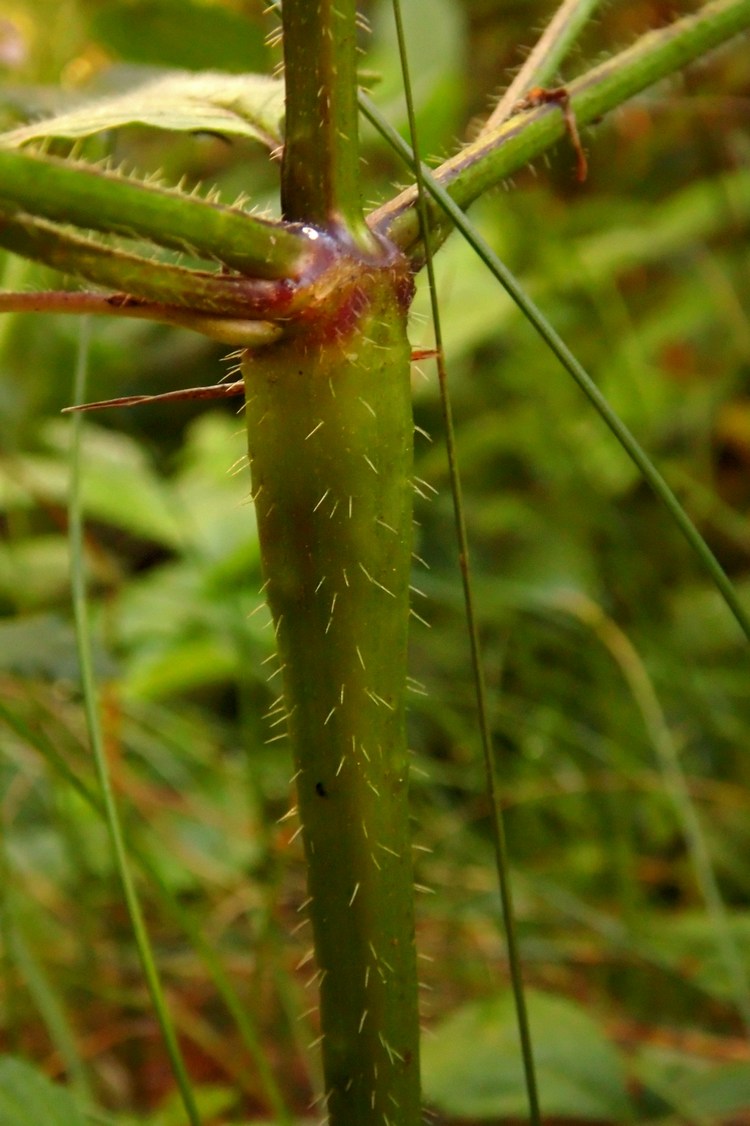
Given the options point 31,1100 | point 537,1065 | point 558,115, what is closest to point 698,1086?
point 537,1065

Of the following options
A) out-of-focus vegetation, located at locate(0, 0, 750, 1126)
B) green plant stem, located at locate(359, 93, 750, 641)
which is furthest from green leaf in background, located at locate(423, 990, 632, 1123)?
green plant stem, located at locate(359, 93, 750, 641)

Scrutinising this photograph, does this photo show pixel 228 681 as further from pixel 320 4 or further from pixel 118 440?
pixel 320 4

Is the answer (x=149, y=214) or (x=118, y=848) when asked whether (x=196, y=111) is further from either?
(x=118, y=848)

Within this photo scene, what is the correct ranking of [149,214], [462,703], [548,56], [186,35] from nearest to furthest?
1. [149,214]
2. [548,56]
3. [186,35]
4. [462,703]

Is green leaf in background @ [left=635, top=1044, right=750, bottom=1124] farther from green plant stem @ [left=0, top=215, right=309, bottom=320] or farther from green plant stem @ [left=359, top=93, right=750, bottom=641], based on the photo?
green plant stem @ [left=0, top=215, right=309, bottom=320]

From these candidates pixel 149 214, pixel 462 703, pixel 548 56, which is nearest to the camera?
pixel 149 214

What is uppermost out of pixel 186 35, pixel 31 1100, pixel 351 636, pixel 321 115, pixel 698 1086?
pixel 186 35

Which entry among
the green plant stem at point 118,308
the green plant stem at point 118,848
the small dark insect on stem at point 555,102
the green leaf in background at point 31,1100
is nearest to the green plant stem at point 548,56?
the small dark insect on stem at point 555,102

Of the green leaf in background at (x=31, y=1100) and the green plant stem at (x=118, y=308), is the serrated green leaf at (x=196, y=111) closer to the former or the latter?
the green plant stem at (x=118, y=308)
